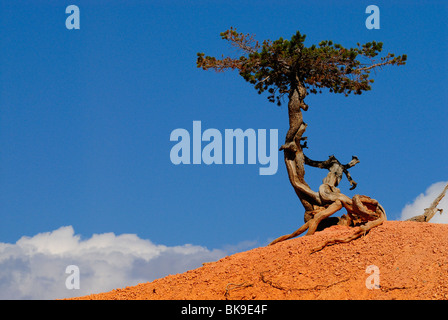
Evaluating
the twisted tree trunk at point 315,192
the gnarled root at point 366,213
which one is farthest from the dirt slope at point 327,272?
the twisted tree trunk at point 315,192

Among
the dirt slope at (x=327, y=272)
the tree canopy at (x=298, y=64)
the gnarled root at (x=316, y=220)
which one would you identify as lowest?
A: the dirt slope at (x=327, y=272)

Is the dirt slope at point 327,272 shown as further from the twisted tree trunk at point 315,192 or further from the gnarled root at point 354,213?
the twisted tree trunk at point 315,192

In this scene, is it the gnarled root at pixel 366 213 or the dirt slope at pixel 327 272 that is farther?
the gnarled root at pixel 366 213

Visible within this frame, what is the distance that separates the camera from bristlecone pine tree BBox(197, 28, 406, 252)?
1848 centimetres

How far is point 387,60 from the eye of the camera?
19.8m

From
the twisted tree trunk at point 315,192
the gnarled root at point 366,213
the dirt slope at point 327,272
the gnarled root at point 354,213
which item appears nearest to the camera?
the dirt slope at point 327,272

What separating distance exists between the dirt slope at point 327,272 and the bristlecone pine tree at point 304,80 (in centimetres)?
207

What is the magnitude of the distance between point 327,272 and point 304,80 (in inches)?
333

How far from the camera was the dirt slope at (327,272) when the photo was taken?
12922mm

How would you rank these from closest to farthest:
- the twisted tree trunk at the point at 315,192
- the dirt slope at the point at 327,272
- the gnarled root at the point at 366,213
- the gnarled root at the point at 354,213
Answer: the dirt slope at the point at 327,272
the gnarled root at the point at 366,213
the gnarled root at the point at 354,213
the twisted tree trunk at the point at 315,192

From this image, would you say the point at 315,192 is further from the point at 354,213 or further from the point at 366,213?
the point at 366,213

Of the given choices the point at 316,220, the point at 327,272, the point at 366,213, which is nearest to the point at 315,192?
the point at 316,220
